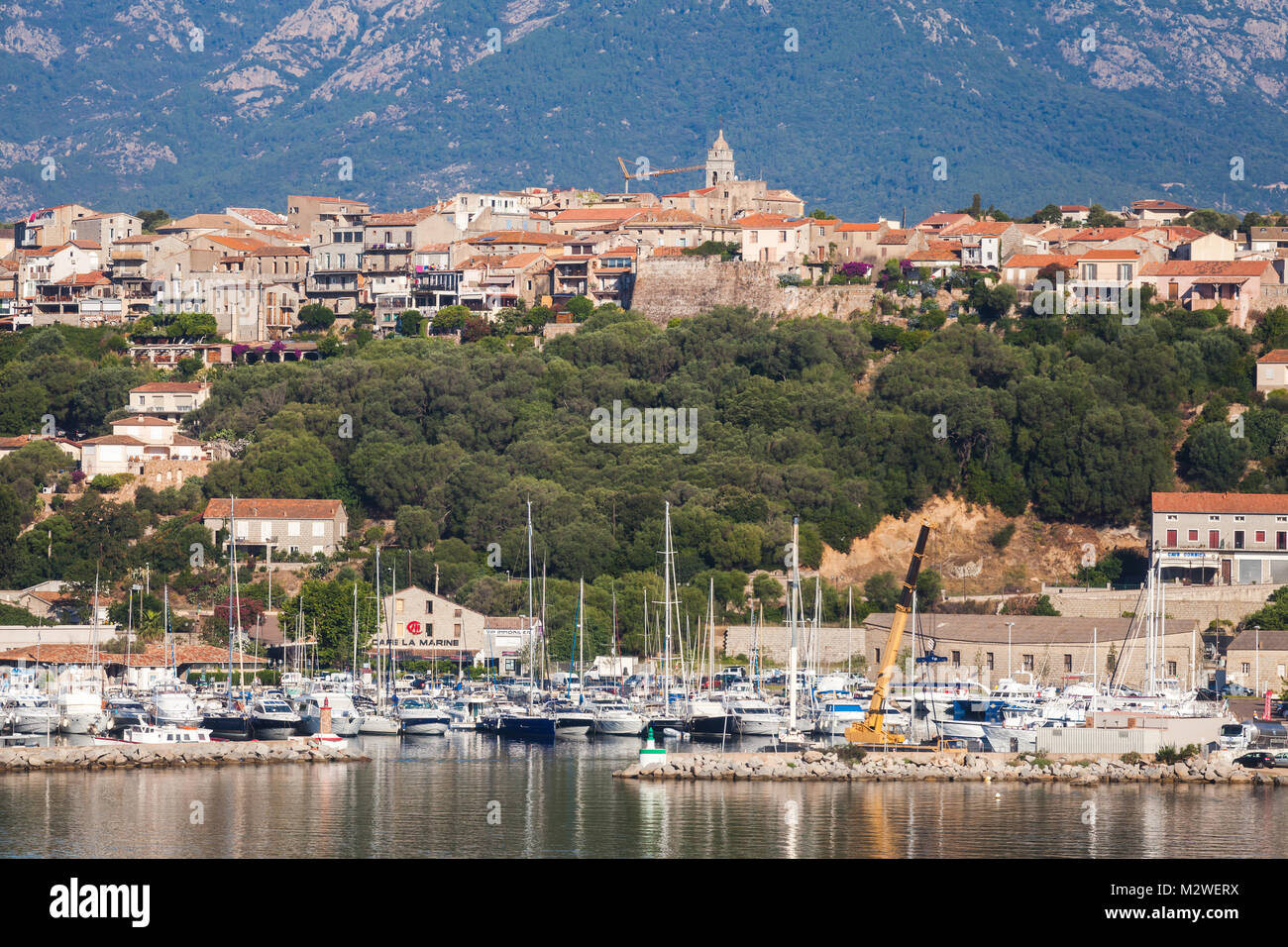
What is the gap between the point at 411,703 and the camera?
5075cm

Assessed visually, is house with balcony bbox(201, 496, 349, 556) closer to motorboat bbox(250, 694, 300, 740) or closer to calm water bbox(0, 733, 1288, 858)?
motorboat bbox(250, 694, 300, 740)

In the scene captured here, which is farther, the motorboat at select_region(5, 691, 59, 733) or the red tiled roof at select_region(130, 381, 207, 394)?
the red tiled roof at select_region(130, 381, 207, 394)

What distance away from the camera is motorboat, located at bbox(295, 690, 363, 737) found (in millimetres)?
46656

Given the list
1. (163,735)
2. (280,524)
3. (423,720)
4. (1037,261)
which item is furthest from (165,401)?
(163,735)

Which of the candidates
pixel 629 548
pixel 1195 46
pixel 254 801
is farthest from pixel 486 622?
pixel 1195 46

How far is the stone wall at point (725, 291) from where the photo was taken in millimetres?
80938

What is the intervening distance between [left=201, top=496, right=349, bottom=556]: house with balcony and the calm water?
3039 centimetres

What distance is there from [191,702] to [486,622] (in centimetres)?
1647

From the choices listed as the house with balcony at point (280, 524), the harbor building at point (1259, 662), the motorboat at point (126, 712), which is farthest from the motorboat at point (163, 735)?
the harbor building at point (1259, 662)

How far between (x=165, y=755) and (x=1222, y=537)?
1449 inches

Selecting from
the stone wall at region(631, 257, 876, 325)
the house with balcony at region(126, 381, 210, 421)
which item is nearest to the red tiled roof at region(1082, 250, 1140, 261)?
the stone wall at region(631, 257, 876, 325)

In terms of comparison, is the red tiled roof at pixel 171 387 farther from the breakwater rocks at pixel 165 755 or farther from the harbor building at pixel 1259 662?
the harbor building at pixel 1259 662

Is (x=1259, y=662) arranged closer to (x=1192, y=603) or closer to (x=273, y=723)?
(x=1192, y=603)

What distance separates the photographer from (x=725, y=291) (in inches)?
3255
